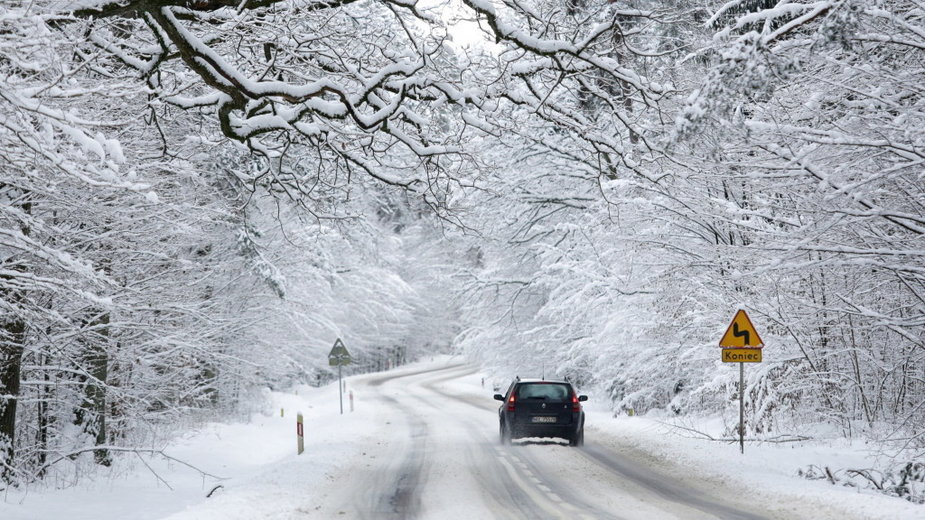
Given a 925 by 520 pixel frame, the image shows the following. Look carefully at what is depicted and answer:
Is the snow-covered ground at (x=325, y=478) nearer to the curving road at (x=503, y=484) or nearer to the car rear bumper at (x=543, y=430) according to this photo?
the curving road at (x=503, y=484)

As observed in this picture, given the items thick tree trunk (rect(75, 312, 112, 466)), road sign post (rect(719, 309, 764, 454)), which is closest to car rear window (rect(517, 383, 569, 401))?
road sign post (rect(719, 309, 764, 454))

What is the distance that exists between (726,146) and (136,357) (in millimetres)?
10171

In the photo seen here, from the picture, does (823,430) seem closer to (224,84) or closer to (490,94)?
(490,94)

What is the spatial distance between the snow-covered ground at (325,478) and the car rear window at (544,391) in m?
1.13

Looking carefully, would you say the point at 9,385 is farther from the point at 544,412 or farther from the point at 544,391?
the point at 544,391

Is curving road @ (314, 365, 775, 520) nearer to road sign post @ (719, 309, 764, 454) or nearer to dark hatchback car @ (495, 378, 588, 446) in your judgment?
dark hatchback car @ (495, 378, 588, 446)

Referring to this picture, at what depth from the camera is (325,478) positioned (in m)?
13.7

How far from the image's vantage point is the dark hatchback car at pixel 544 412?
18906 millimetres

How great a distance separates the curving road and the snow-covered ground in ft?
→ 0.45

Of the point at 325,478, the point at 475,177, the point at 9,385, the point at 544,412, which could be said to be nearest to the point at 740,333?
the point at 544,412

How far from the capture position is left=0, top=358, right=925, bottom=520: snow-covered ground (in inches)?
401

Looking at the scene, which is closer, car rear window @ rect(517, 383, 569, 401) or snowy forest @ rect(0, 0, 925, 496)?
snowy forest @ rect(0, 0, 925, 496)

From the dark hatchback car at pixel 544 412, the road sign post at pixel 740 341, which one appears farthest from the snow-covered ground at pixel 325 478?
the road sign post at pixel 740 341

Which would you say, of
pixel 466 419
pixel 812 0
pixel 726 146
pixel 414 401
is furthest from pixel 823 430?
pixel 414 401
